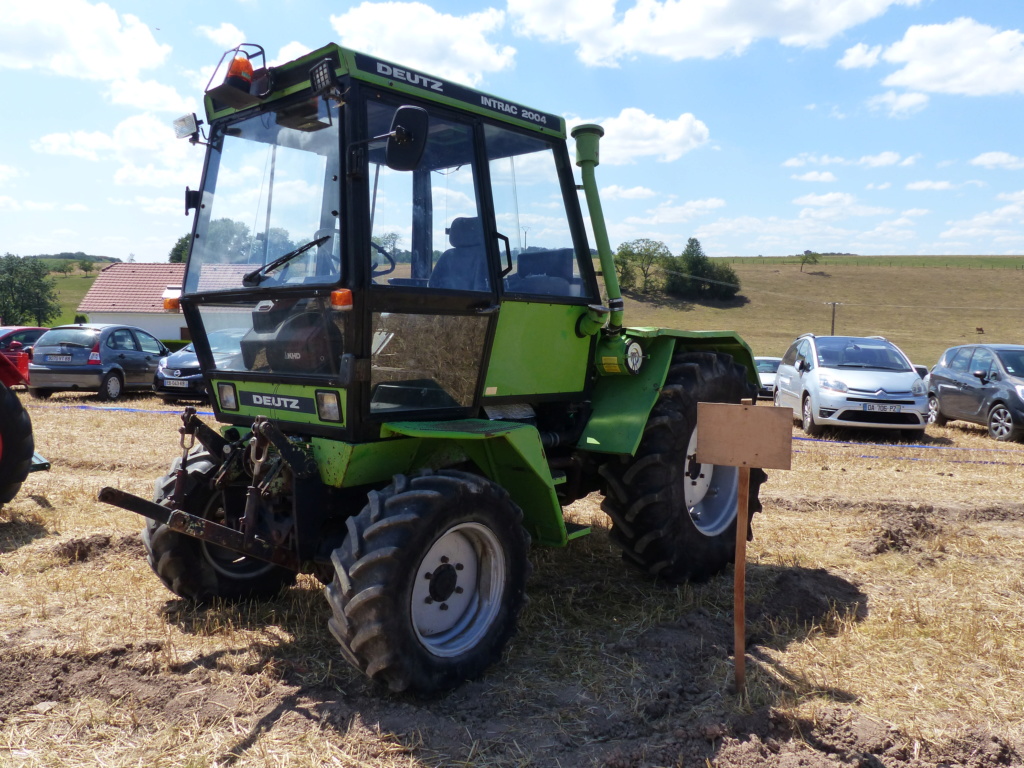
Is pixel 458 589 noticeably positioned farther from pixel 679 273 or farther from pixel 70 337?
pixel 679 273

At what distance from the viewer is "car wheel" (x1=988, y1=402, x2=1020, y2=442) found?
37.6 ft

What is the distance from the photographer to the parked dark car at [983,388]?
11.6 metres

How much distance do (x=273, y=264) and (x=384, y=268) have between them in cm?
52

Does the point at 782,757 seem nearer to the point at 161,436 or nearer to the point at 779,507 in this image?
the point at 779,507

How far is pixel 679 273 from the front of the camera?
55.7m

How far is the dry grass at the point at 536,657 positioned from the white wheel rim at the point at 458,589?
0.77 feet

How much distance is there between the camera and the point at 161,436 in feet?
35.2

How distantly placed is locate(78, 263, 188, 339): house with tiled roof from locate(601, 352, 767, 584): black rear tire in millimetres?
36159

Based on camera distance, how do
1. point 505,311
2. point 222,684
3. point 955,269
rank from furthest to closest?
point 955,269, point 505,311, point 222,684

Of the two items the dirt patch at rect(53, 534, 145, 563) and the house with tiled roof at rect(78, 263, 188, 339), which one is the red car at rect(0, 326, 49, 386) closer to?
the dirt patch at rect(53, 534, 145, 563)

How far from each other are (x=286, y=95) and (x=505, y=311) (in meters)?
1.41

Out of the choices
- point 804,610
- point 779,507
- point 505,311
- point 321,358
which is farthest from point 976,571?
point 321,358

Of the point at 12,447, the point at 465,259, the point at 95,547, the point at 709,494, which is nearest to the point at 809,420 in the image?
the point at 709,494

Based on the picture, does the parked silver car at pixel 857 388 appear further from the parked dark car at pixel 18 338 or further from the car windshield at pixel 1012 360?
the parked dark car at pixel 18 338
